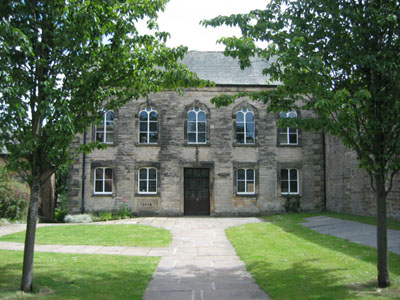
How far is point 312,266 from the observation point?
7.97 meters

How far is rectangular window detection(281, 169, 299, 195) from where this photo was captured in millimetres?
21397

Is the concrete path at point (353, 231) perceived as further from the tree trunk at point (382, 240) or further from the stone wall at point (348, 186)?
the tree trunk at point (382, 240)

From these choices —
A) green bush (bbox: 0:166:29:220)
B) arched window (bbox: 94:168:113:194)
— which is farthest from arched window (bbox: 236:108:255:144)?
green bush (bbox: 0:166:29:220)

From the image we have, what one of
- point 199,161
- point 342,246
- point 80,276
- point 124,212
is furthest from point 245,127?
point 80,276

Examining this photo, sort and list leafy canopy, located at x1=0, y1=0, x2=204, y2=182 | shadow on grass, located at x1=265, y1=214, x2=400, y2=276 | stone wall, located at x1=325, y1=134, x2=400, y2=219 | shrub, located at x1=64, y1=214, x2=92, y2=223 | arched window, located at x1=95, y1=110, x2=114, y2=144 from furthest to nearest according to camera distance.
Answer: arched window, located at x1=95, y1=110, x2=114, y2=144
shrub, located at x1=64, y1=214, x2=92, y2=223
stone wall, located at x1=325, y1=134, x2=400, y2=219
shadow on grass, located at x1=265, y1=214, x2=400, y2=276
leafy canopy, located at x1=0, y1=0, x2=204, y2=182

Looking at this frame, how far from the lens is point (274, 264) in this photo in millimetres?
8227

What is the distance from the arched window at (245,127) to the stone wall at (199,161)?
31 cm

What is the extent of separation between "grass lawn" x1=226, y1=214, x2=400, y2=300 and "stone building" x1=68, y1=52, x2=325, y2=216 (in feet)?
26.6

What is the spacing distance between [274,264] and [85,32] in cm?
612

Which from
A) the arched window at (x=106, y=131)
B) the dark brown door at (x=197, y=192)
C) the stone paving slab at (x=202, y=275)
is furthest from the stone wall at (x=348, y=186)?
the arched window at (x=106, y=131)

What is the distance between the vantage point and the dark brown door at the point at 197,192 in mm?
21156

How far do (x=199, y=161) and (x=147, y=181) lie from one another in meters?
Result: 3.15

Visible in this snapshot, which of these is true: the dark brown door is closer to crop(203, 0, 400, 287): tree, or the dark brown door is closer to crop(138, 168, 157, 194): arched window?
crop(138, 168, 157, 194): arched window

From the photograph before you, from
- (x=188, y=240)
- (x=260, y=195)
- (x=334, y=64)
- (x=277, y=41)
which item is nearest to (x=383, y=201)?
(x=334, y=64)
